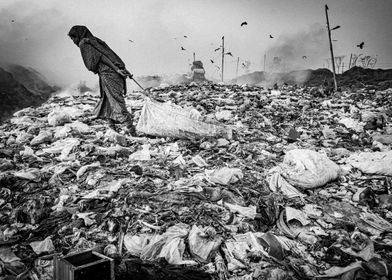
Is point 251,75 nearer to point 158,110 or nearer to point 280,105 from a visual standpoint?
point 280,105

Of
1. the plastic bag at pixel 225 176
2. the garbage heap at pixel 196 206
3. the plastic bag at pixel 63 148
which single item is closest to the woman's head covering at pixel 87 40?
the garbage heap at pixel 196 206

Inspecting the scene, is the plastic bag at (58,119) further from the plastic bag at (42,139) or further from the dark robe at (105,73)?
the dark robe at (105,73)

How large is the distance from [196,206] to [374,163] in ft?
6.78

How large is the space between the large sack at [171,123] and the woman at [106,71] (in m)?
0.32

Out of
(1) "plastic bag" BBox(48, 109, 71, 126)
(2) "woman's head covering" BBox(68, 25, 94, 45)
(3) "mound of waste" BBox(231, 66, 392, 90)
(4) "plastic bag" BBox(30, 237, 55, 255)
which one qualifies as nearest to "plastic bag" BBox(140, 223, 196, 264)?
(4) "plastic bag" BBox(30, 237, 55, 255)

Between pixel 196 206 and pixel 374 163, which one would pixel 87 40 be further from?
pixel 374 163

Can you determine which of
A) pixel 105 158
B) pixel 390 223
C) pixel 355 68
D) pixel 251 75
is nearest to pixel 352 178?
pixel 390 223

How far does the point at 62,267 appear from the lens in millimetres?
1260

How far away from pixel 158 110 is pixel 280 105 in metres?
3.55

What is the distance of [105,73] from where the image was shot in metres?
3.84

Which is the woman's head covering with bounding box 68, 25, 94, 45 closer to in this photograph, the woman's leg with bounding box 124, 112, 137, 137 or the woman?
the woman

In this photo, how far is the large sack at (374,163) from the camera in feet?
8.95

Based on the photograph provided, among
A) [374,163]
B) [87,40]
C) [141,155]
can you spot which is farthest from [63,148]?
[374,163]

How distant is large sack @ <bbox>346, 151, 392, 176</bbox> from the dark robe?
3043 mm
